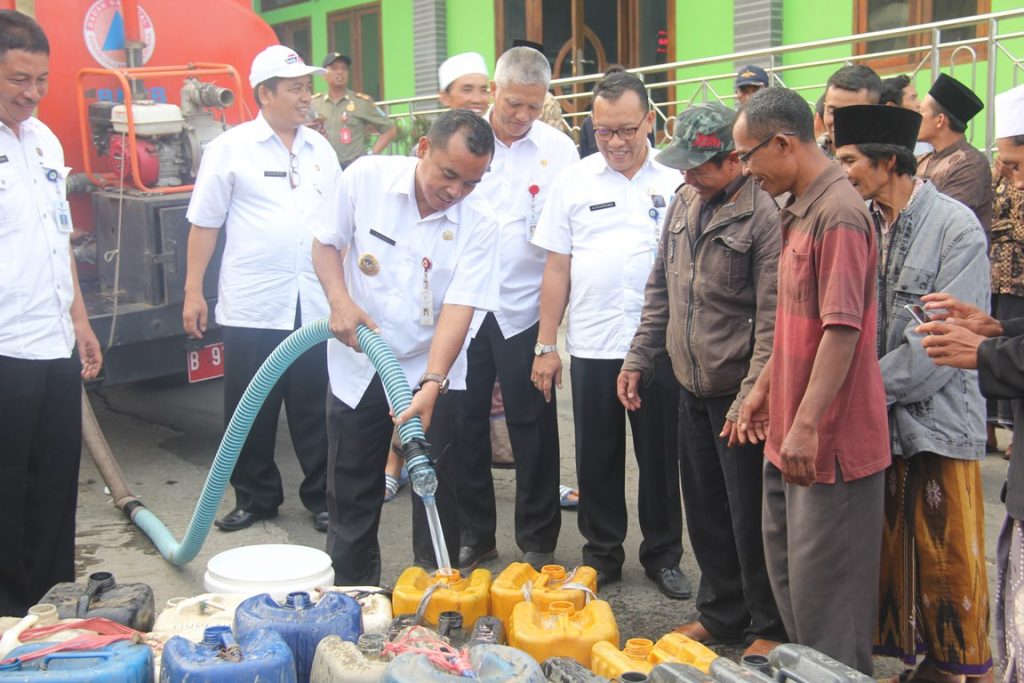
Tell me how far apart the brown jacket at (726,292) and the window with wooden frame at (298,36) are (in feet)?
48.7

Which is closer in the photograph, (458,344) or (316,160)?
(458,344)

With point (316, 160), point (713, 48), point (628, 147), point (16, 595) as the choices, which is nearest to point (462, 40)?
point (713, 48)

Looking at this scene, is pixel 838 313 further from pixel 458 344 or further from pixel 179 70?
pixel 179 70

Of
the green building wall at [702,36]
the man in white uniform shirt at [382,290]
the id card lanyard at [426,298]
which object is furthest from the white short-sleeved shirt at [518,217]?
the green building wall at [702,36]

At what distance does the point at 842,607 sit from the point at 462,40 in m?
13.1

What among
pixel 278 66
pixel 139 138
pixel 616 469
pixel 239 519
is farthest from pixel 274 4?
pixel 616 469

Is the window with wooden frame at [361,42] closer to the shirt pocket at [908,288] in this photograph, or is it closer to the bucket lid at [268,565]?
the bucket lid at [268,565]

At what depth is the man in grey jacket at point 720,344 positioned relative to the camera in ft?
12.2

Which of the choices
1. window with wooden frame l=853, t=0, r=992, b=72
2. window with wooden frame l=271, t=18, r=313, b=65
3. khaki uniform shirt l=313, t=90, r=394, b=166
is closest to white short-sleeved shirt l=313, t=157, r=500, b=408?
window with wooden frame l=853, t=0, r=992, b=72

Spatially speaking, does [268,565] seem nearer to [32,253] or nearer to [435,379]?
[435,379]

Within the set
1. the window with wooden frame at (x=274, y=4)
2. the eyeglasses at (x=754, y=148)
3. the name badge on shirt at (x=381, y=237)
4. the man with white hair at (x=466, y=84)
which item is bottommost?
the name badge on shirt at (x=381, y=237)

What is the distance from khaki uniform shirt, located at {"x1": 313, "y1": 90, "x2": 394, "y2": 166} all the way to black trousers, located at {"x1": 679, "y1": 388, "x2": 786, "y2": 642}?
25.4ft

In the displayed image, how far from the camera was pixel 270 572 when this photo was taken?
10.8 feet

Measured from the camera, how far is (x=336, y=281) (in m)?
3.89
